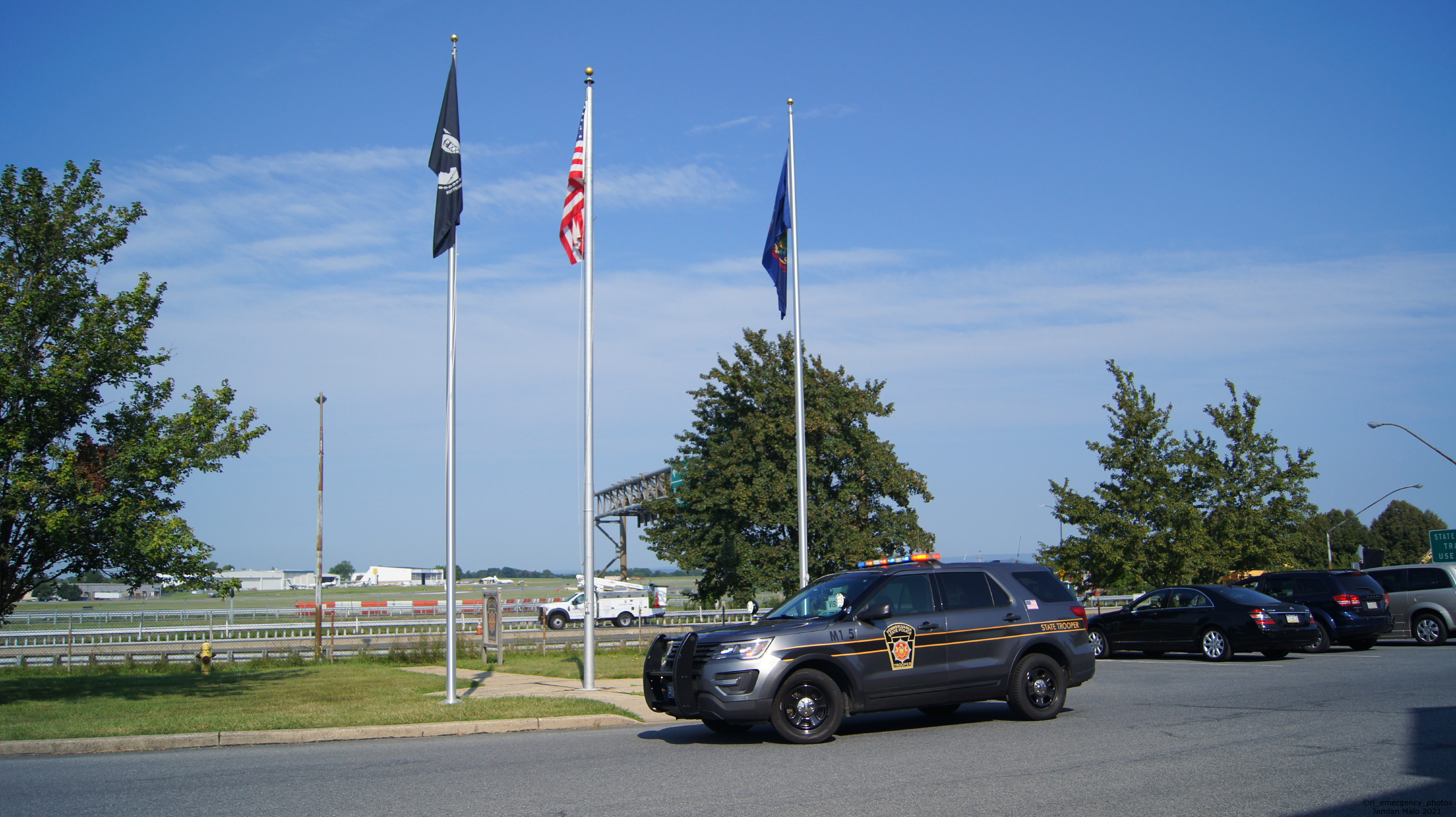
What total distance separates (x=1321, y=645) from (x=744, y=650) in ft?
54.2

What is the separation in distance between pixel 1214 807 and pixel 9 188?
58.7 ft

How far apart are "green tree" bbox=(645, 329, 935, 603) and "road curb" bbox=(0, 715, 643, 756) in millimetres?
18204

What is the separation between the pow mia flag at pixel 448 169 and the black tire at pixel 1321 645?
17.3 m

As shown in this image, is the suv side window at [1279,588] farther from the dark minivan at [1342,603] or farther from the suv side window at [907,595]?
the suv side window at [907,595]

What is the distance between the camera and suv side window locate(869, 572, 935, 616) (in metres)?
10.7

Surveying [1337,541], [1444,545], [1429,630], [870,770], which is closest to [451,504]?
[870,770]

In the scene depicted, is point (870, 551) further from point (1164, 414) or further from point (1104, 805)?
point (1104, 805)

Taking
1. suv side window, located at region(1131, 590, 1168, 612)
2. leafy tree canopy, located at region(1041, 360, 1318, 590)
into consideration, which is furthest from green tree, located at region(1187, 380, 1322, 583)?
suv side window, located at region(1131, 590, 1168, 612)

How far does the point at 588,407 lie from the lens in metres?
16.3

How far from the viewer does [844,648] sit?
1012 cm

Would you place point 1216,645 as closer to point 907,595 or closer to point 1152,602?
point 1152,602

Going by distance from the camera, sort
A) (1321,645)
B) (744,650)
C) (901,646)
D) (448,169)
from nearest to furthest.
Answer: (744,650) < (901,646) < (448,169) < (1321,645)

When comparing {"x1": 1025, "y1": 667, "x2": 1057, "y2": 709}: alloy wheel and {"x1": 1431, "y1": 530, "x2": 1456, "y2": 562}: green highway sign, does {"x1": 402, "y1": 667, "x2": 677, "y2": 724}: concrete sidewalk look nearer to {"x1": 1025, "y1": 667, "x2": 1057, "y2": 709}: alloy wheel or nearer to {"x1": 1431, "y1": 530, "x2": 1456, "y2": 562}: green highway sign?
{"x1": 1025, "y1": 667, "x2": 1057, "y2": 709}: alloy wheel

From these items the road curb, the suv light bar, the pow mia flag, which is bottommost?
the road curb
